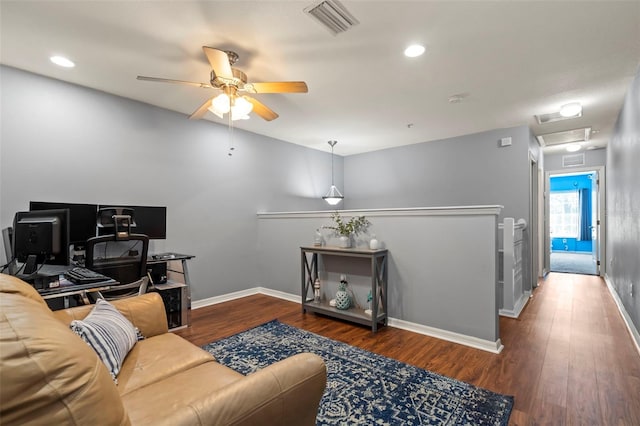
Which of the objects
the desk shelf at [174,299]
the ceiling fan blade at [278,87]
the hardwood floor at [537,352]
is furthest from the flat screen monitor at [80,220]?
the ceiling fan blade at [278,87]

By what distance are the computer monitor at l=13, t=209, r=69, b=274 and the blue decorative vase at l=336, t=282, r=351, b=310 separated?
254 cm

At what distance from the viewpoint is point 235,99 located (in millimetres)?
2697

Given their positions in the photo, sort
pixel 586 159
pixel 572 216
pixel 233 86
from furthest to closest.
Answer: pixel 572 216, pixel 586 159, pixel 233 86

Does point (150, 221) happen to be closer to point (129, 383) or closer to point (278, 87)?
point (278, 87)

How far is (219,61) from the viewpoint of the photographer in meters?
2.24

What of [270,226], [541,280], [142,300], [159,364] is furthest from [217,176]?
[541,280]

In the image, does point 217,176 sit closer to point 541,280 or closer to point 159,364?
point 159,364

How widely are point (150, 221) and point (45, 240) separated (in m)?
1.38

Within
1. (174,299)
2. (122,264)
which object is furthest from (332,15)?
(174,299)

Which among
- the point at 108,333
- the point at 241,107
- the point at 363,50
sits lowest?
the point at 108,333

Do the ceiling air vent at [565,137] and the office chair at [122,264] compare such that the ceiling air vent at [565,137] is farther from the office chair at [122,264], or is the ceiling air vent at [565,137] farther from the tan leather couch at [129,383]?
the office chair at [122,264]

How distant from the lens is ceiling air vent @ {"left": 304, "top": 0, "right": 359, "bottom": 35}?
1.98 metres

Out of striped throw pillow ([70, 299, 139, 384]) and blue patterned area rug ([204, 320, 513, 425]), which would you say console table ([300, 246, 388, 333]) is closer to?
blue patterned area rug ([204, 320, 513, 425])

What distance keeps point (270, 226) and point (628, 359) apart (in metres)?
4.14
